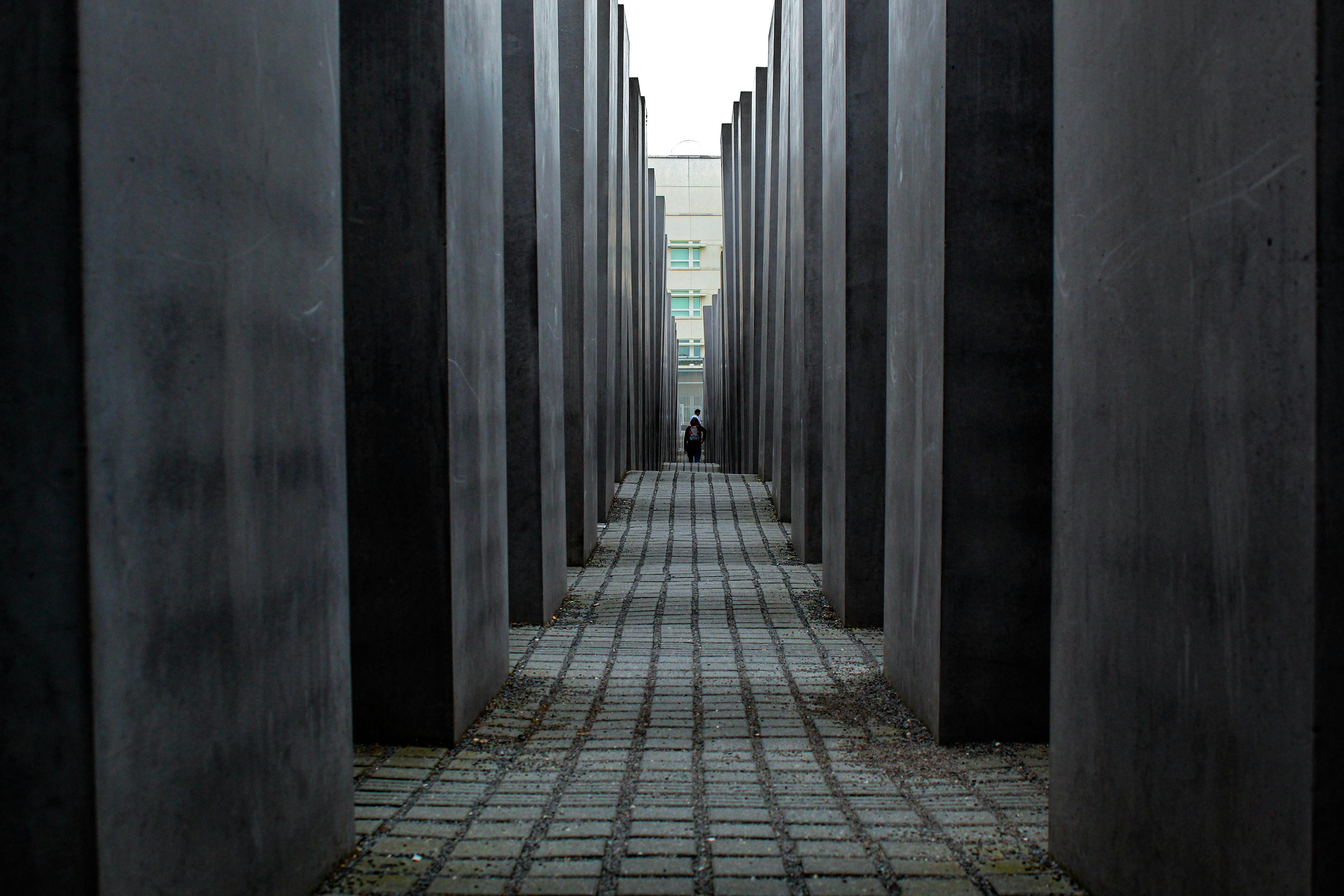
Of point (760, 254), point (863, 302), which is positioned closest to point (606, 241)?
point (760, 254)

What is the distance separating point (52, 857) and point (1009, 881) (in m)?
2.59

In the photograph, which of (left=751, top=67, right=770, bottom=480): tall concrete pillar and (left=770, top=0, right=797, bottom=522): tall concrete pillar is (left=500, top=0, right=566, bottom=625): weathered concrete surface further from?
(left=751, top=67, right=770, bottom=480): tall concrete pillar

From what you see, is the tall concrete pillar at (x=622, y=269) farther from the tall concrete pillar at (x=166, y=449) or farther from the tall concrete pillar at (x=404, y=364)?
the tall concrete pillar at (x=166, y=449)

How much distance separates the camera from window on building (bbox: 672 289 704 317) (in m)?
54.8

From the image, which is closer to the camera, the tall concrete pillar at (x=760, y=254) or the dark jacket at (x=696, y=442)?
the tall concrete pillar at (x=760, y=254)

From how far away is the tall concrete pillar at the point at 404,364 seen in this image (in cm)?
506

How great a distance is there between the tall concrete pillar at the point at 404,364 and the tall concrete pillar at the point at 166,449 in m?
1.43

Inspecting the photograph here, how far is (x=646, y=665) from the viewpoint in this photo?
6.86 meters

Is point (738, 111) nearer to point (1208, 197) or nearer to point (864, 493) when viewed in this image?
point (864, 493)

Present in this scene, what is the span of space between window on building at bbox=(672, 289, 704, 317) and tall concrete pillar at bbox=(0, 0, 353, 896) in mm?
51491

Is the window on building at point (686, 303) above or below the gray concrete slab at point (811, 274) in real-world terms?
above

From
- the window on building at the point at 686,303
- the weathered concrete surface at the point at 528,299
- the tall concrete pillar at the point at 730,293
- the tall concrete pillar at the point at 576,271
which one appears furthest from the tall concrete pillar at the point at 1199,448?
the window on building at the point at 686,303

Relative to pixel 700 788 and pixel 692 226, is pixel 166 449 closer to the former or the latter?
pixel 700 788

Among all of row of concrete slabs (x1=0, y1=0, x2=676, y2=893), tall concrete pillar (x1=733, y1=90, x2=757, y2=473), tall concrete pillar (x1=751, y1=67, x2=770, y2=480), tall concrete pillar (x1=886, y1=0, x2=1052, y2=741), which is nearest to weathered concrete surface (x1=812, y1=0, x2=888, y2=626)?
tall concrete pillar (x1=886, y1=0, x2=1052, y2=741)
